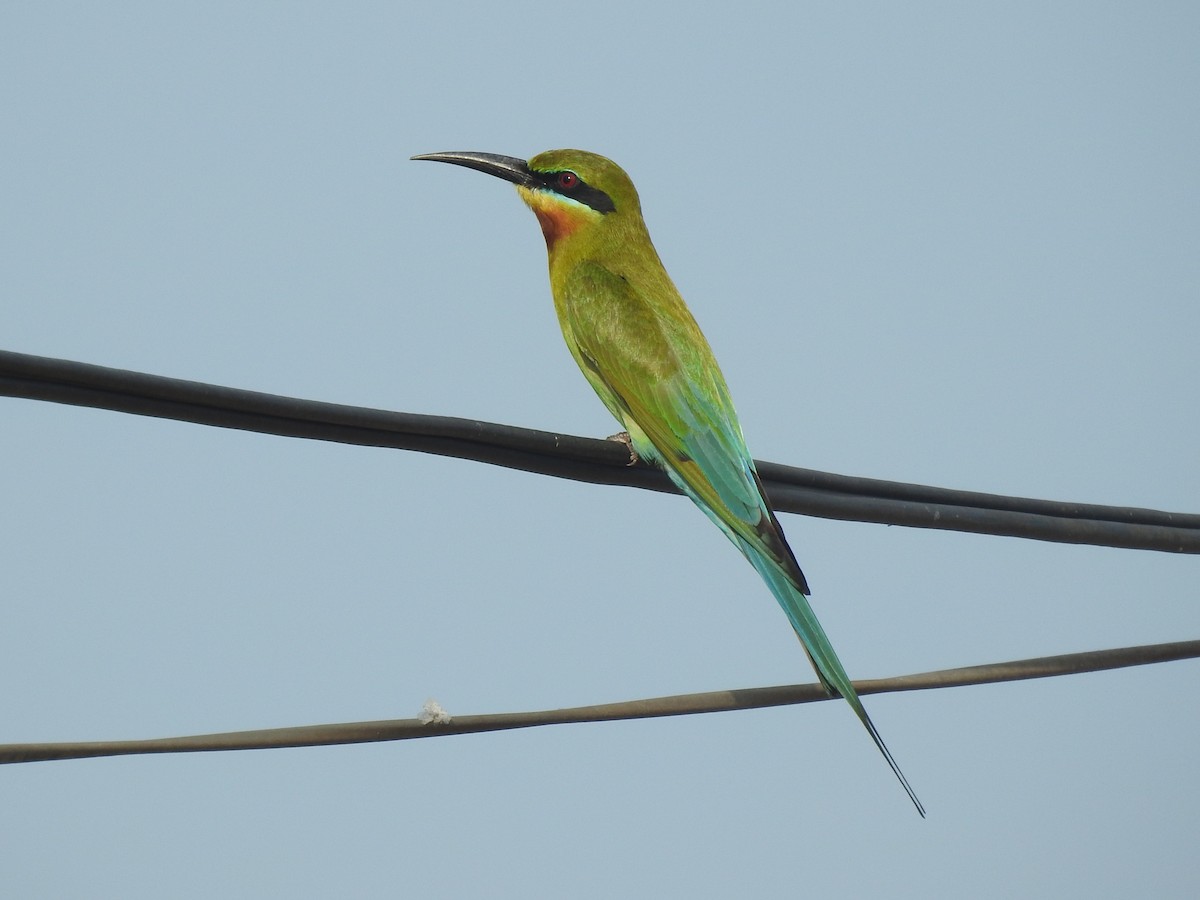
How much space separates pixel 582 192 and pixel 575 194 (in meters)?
0.02

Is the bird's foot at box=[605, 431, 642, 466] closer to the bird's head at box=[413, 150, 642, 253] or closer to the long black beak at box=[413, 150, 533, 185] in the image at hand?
the bird's head at box=[413, 150, 642, 253]

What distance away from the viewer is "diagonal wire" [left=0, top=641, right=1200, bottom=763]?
163cm

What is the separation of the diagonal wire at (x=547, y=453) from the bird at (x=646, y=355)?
7.5 inches

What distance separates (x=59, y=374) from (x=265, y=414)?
0.29 meters

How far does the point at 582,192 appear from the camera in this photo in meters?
4.13

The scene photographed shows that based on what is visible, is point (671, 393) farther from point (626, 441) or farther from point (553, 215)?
point (553, 215)

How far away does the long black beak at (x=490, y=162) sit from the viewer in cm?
429

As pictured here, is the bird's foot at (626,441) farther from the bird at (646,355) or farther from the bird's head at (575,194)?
the bird's head at (575,194)

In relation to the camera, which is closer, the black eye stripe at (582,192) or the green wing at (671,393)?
the green wing at (671,393)

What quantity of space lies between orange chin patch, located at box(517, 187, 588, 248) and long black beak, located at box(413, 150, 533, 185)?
0.35 feet

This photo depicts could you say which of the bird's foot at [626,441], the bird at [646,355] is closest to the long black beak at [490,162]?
the bird at [646,355]

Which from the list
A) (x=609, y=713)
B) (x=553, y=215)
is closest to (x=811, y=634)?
(x=609, y=713)

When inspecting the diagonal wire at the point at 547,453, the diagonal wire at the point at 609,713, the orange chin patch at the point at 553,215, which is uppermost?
the orange chin patch at the point at 553,215

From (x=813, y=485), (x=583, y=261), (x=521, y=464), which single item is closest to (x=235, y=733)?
(x=521, y=464)
